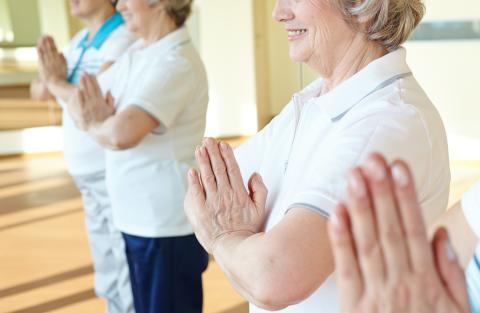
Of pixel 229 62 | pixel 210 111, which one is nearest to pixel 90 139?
pixel 229 62

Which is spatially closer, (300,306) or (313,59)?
(300,306)

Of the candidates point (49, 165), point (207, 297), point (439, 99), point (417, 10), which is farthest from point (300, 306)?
point (49, 165)

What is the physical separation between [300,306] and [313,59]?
1.58 feet

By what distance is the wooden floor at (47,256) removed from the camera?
3731 mm

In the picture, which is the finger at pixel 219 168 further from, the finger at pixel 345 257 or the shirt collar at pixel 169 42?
A: the shirt collar at pixel 169 42

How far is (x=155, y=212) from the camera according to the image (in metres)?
2.38

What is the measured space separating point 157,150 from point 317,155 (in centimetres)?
118

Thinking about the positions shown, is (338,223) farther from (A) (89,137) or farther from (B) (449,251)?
(A) (89,137)

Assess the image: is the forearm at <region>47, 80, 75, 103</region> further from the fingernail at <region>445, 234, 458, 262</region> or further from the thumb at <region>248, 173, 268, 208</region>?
the fingernail at <region>445, 234, 458, 262</region>

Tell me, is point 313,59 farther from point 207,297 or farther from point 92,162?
point 207,297

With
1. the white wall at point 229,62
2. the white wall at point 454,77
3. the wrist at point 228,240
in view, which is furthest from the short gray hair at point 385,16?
the white wall at point 229,62

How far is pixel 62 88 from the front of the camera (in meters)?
2.76

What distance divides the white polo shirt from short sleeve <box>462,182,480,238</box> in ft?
0.71

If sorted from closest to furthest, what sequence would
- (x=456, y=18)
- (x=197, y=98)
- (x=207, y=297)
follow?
(x=197, y=98)
(x=207, y=297)
(x=456, y=18)
